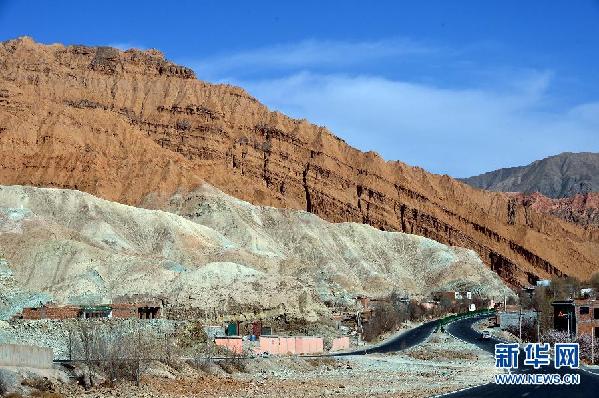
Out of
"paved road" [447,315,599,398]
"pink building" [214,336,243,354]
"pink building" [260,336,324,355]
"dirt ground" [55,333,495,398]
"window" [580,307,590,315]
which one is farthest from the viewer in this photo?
"window" [580,307,590,315]

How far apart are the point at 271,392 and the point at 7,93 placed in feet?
513

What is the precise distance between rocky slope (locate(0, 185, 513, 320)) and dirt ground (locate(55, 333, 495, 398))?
2907 centimetres

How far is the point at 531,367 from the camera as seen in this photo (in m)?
50.0

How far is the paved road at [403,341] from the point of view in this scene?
241 ft

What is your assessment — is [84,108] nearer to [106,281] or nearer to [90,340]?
[106,281]

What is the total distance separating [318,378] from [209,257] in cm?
8783

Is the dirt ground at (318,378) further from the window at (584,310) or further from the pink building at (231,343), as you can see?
the window at (584,310)

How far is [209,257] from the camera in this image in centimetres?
13425

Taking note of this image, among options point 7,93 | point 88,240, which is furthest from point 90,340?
point 7,93

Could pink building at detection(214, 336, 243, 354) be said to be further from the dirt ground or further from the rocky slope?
the rocky slope

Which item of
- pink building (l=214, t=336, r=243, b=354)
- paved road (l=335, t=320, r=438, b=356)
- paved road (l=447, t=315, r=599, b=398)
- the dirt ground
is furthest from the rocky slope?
paved road (l=447, t=315, r=599, b=398)

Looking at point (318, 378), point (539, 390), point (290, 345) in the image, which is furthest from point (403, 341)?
point (539, 390)

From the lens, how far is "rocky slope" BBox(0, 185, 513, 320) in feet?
343

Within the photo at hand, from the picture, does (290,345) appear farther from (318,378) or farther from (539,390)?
(539,390)
